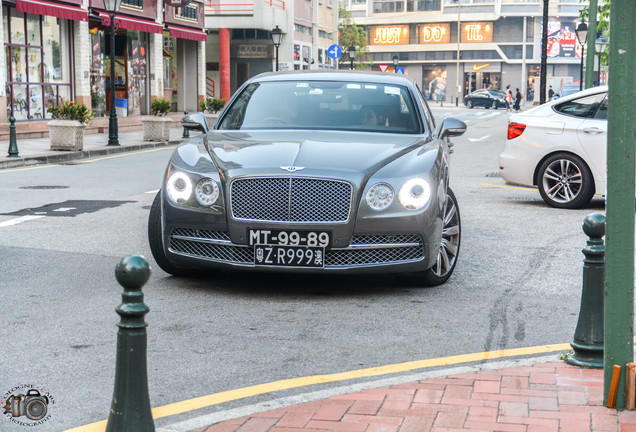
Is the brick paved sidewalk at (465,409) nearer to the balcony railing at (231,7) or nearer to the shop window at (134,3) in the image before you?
the shop window at (134,3)

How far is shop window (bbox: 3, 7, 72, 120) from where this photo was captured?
91.9 ft

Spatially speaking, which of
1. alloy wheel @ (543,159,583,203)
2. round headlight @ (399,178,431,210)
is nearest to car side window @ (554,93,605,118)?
alloy wheel @ (543,159,583,203)

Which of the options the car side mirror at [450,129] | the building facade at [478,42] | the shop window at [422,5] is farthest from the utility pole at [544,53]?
the shop window at [422,5]

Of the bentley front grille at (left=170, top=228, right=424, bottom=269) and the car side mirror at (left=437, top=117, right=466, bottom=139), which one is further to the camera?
the car side mirror at (left=437, top=117, right=466, bottom=139)

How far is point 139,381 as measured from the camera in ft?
11.1

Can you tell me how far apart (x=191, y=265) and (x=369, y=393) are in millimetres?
2614

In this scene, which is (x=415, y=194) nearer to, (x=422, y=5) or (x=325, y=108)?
(x=325, y=108)

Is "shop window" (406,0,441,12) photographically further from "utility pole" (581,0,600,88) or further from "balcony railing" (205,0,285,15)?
"utility pole" (581,0,600,88)

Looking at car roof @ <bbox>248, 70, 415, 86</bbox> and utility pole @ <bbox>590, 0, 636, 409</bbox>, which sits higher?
car roof @ <bbox>248, 70, 415, 86</bbox>

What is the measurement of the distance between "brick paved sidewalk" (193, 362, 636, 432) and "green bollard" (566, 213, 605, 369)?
7.6 inches

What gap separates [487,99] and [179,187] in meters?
70.7

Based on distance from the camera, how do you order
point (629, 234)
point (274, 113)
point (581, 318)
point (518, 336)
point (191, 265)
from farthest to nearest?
point (274, 113) → point (191, 265) → point (518, 336) → point (581, 318) → point (629, 234)

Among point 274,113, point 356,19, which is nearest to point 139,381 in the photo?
point 274,113

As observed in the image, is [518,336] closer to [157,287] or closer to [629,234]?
[629,234]
